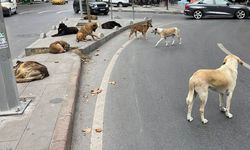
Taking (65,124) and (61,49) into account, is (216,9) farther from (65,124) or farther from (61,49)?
(65,124)

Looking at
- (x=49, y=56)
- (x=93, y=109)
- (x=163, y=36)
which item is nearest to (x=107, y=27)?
(x=163, y=36)

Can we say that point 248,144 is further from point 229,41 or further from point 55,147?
point 229,41

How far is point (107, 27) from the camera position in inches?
703

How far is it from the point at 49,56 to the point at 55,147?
21.1 feet

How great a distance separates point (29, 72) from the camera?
8008 mm

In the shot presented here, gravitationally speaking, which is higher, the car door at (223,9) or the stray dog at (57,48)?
the stray dog at (57,48)

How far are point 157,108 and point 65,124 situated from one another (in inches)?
68.5

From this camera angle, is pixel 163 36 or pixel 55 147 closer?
pixel 55 147

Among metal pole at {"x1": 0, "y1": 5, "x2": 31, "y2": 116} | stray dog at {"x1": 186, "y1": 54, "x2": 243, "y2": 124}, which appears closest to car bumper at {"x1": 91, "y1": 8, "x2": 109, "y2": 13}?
metal pole at {"x1": 0, "y1": 5, "x2": 31, "y2": 116}

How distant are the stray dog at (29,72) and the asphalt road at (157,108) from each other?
91 cm

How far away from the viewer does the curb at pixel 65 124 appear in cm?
479

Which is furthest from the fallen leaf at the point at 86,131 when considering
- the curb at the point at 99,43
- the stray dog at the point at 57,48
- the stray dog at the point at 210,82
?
the curb at the point at 99,43

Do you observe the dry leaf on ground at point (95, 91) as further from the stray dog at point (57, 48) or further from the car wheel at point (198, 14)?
the car wheel at point (198, 14)

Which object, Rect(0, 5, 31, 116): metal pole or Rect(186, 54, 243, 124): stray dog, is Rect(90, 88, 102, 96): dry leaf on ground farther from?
Rect(186, 54, 243, 124): stray dog
